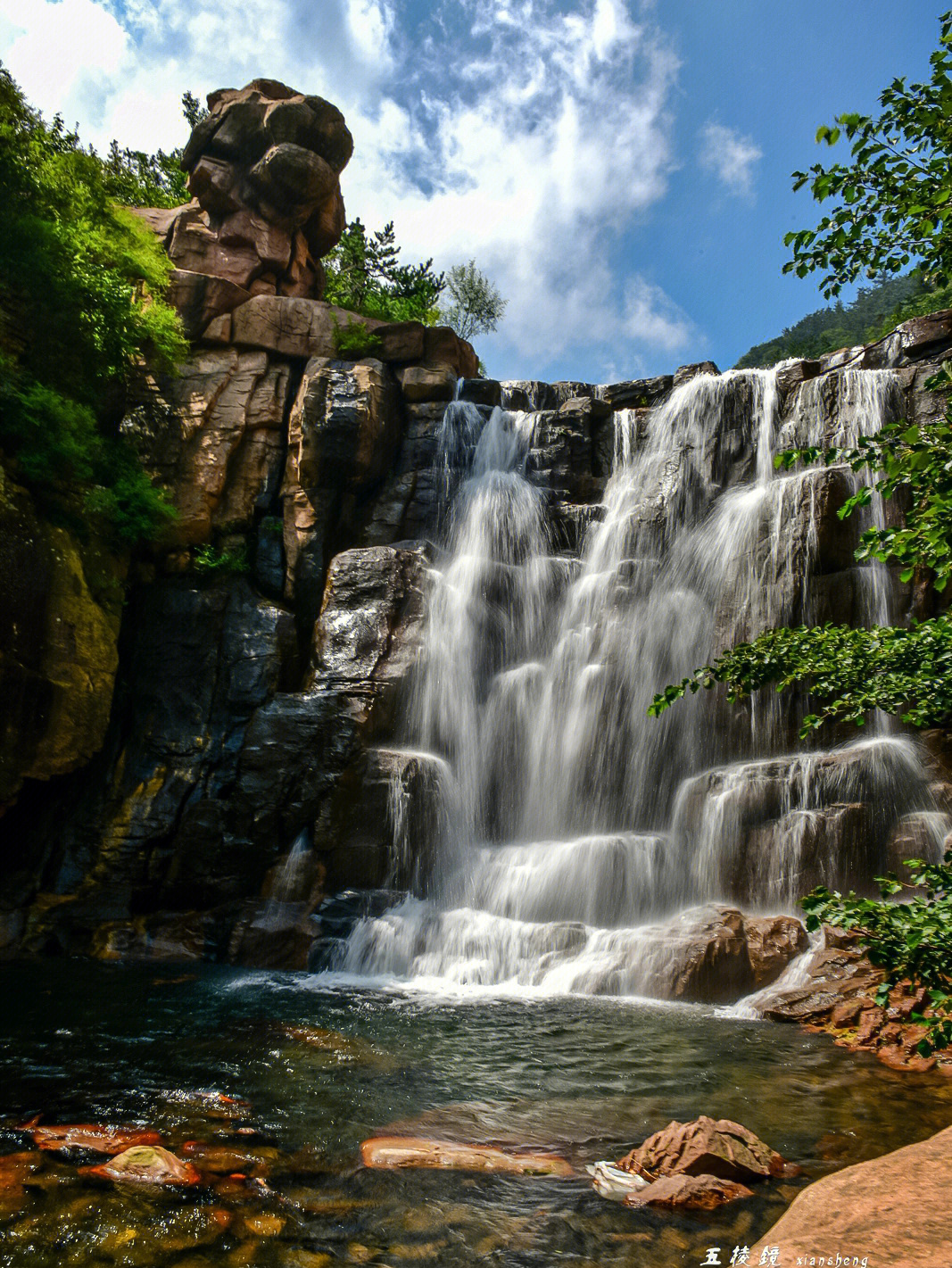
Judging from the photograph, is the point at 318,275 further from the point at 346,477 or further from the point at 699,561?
the point at 699,561

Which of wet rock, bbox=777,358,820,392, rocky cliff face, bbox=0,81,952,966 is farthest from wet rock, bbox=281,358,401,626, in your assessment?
wet rock, bbox=777,358,820,392

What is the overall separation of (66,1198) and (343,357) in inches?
767

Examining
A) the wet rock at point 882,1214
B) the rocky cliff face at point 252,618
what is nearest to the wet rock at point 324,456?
the rocky cliff face at point 252,618

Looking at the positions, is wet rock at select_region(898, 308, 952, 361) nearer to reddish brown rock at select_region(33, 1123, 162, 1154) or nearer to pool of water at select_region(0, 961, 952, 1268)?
pool of water at select_region(0, 961, 952, 1268)

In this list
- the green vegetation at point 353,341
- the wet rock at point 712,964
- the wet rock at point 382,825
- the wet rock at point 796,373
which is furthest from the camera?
the green vegetation at point 353,341

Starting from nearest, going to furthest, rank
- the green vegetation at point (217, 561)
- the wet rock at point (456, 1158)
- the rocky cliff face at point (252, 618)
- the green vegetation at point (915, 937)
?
the green vegetation at point (915, 937)
the wet rock at point (456, 1158)
the rocky cliff face at point (252, 618)
the green vegetation at point (217, 561)

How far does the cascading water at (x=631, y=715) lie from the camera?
11.4 metres

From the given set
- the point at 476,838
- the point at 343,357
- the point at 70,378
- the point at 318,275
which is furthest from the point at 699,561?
the point at 318,275

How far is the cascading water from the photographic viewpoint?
37.3 feet

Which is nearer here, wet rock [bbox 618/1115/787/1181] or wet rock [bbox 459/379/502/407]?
wet rock [bbox 618/1115/787/1181]

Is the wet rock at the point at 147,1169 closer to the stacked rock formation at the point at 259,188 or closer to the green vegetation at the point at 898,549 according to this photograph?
the green vegetation at the point at 898,549

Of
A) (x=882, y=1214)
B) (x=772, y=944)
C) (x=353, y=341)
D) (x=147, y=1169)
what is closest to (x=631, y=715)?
(x=772, y=944)

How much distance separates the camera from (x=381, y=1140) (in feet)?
17.3

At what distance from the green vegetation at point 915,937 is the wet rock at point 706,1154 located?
2.07 meters
